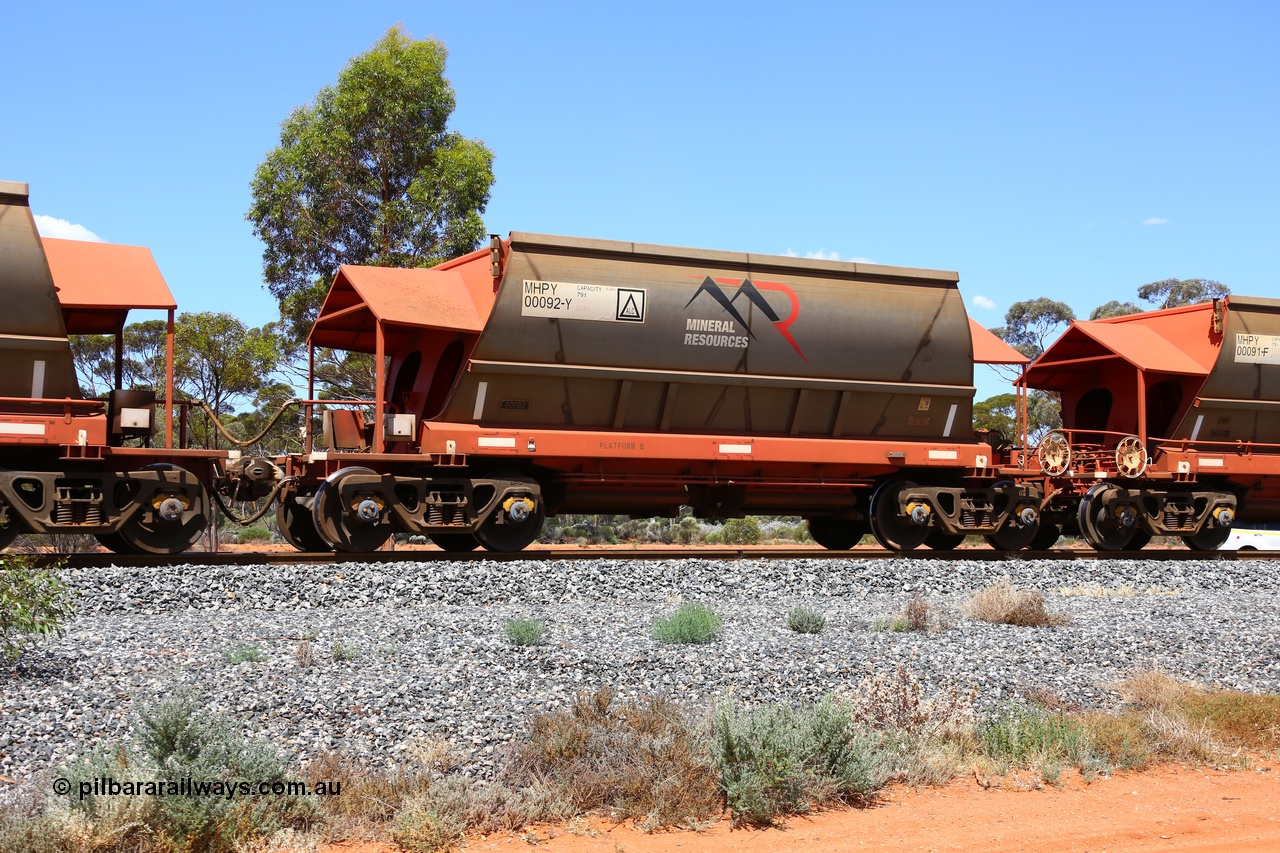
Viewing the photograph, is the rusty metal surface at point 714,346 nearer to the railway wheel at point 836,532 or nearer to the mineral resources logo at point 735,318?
the mineral resources logo at point 735,318

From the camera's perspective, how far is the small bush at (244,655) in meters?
7.21

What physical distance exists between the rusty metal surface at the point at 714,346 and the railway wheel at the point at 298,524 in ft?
8.30

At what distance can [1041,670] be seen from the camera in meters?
8.04

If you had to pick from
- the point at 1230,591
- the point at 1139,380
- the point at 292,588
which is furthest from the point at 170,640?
the point at 1139,380

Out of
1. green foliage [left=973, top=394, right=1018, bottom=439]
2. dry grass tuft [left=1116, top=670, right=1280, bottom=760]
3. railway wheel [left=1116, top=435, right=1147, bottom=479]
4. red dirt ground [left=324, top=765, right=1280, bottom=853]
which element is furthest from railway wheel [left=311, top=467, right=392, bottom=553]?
green foliage [left=973, top=394, right=1018, bottom=439]

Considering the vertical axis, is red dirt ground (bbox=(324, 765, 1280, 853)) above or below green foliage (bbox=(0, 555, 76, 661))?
below

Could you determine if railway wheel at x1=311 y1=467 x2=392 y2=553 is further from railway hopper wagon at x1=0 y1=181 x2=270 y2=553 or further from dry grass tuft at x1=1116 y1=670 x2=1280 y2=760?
dry grass tuft at x1=1116 y1=670 x2=1280 y2=760

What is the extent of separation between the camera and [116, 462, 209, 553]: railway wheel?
12070 mm

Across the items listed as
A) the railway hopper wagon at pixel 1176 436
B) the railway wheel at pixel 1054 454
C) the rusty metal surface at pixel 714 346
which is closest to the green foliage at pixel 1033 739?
the rusty metal surface at pixel 714 346

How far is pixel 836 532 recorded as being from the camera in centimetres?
1766

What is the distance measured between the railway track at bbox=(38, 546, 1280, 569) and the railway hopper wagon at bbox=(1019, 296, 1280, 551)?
2.26 ft

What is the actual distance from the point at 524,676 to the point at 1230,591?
30.3 feet

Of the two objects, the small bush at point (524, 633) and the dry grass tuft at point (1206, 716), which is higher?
the small bush at point (524, 633)

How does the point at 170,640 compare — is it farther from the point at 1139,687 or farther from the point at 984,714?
the point at 1139,687
